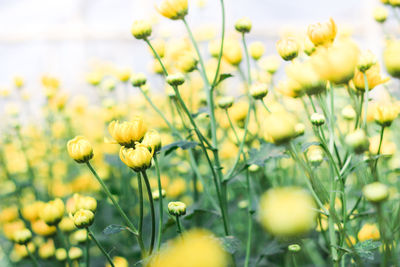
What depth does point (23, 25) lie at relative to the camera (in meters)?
4.16

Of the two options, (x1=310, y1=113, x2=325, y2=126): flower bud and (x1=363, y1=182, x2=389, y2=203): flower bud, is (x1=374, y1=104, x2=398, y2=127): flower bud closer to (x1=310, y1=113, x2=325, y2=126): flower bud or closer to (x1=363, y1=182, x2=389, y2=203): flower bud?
(x1=310, y1=113, x2=325, y2=126): flower bud

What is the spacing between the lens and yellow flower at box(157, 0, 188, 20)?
0.68m

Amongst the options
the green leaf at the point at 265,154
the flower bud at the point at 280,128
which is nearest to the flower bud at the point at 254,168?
the green leaf at the point at 265,154

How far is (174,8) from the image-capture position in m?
0.68

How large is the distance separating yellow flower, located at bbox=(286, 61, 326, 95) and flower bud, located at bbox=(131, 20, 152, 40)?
0.28m

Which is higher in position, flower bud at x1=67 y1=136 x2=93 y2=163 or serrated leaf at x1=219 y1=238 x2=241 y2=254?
flower bud at x1=67 y1=136 x2=93 y2=163

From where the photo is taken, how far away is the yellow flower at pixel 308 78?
519 mm

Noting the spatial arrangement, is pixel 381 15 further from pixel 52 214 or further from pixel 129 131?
pixel 52 214

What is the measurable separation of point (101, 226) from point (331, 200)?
0.91m

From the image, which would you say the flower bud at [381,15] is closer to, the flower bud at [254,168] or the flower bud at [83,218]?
the flower bud at [254,168]

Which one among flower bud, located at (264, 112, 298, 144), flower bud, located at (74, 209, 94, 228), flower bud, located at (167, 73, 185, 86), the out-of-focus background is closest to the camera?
flower bud, located at (264, 112, 298, 144)

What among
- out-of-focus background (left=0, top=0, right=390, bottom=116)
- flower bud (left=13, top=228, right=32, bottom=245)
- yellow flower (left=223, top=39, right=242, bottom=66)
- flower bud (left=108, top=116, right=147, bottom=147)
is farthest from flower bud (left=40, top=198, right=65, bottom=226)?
out-of-focus background (left=0, top=0, right=390, bottom=116)

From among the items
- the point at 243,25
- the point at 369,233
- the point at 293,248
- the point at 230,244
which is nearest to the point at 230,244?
the point at 230,244

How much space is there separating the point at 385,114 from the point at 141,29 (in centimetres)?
41
